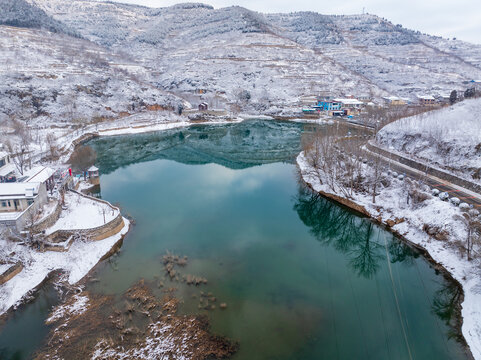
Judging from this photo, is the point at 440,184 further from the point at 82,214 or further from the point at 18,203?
the point at 18,203

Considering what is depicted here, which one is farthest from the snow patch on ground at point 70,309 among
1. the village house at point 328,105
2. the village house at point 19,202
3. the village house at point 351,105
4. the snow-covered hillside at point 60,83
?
the village house at point 351,105

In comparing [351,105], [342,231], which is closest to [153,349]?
[342,231]

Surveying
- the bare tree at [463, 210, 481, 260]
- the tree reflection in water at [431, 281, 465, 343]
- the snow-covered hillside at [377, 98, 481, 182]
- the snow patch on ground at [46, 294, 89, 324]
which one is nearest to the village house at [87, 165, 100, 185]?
the snow patch on ground at [46, 294, 89, 324]

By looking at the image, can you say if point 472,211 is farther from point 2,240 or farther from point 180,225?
point 2,240

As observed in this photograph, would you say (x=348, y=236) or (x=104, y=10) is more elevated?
(x=104, y=10)

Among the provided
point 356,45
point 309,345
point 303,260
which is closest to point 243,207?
point 303,260

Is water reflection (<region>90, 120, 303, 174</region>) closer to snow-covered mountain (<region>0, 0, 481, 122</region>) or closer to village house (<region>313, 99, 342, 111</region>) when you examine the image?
village house (<region>313, 99, 342, 111</region>)
